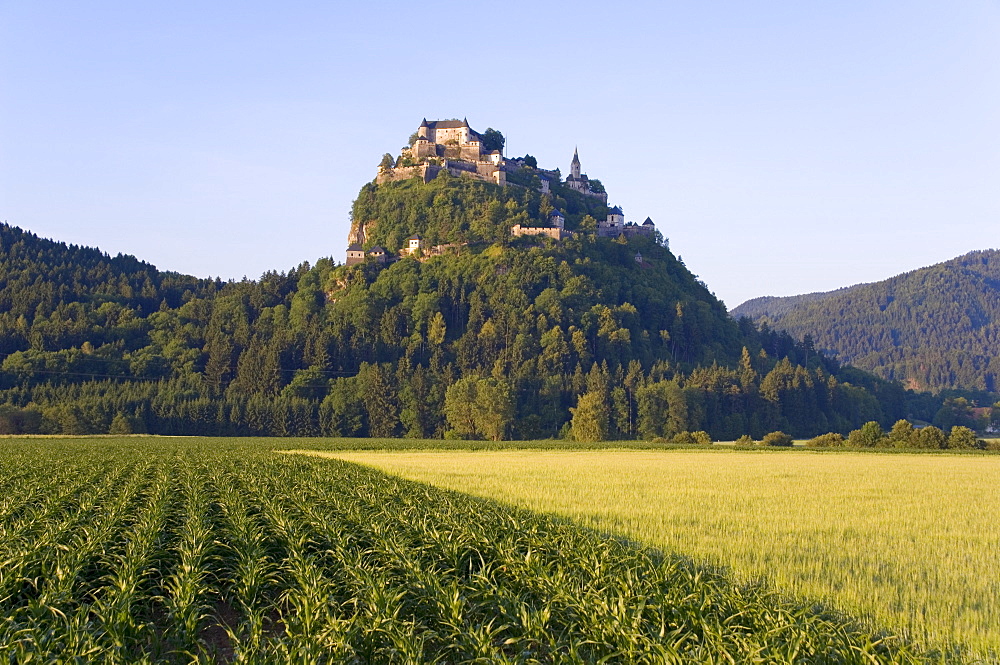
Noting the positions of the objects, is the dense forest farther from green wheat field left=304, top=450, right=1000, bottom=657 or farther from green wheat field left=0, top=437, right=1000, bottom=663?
green wheat field left=0, top=437, right=1000, bottom=663

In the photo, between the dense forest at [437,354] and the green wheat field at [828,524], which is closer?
the green wheat field at [828,524]

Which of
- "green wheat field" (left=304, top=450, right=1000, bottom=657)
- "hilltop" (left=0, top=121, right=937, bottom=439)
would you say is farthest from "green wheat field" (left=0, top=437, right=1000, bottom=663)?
"hilltop" (left=0, top=121, right=937, bottom=439)

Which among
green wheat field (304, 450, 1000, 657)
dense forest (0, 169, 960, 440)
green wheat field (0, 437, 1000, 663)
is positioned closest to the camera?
green wheat field (0, 437, 1000, 663)

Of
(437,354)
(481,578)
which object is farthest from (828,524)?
(437,354)

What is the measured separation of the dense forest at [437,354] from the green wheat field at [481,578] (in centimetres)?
9031

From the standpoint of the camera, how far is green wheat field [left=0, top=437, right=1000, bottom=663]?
34.8ft

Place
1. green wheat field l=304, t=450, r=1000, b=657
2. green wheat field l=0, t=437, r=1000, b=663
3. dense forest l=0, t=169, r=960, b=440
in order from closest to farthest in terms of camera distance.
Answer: green wheat field l=0, t=437, r=1000, b=663
green wheat field l=304, t=450, r=1000, b=657
dense forest l=0, t=169, r=960, b=440

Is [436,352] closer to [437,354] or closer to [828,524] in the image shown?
[437,354]

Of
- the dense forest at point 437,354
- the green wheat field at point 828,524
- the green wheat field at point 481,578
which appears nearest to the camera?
the green wheat field at point 481,578

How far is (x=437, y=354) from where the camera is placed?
169000 mm

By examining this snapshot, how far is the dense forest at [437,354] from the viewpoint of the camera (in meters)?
134

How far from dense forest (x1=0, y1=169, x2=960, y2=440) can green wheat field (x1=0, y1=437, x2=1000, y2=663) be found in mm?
90313

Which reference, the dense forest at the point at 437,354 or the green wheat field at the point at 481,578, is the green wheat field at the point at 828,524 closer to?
the green wheat field at the point at 481,578

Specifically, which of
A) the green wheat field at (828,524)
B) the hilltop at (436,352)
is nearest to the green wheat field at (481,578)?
the green wheat field at (828,524)
